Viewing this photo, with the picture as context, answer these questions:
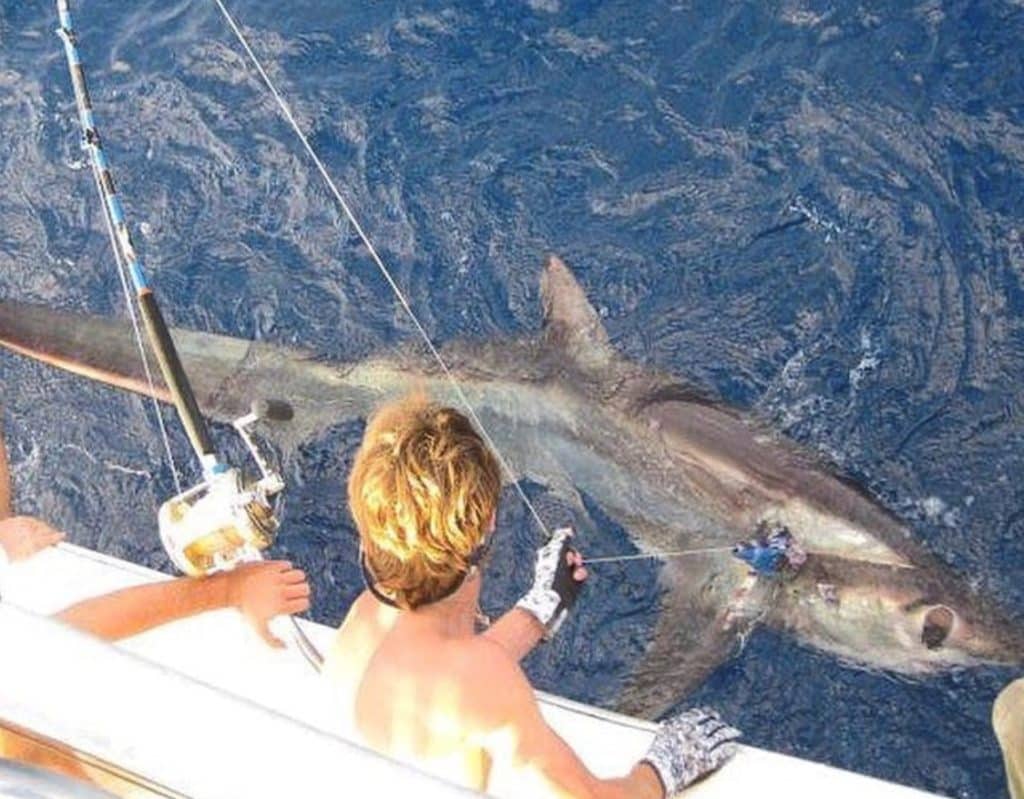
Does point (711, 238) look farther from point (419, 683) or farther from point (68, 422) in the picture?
point (419, 683)

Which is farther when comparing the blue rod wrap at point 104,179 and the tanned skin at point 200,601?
the blue rod wrap at point 104,179

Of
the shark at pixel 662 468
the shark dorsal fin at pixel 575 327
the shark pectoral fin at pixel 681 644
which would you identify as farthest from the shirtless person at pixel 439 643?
the shark dorsal fin at pixel 575 327

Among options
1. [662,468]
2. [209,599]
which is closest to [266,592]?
[209,599]

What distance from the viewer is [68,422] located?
4828 millimetres

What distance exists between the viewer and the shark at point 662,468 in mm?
3756

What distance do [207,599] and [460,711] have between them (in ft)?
2.40

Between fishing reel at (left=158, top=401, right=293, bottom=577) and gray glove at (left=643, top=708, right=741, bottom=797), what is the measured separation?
0.83 meters

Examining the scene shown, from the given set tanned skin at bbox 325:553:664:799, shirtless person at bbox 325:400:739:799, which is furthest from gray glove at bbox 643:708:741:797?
tanned skin at bbox 325:553:664:799

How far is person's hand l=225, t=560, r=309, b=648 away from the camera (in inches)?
105

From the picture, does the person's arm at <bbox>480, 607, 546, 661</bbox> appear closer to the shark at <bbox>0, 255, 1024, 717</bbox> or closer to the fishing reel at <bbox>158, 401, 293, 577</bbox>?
the fishing reel at <bbox>158, 401, 293, 577</bbox>

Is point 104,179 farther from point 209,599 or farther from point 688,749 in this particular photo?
point 688,749

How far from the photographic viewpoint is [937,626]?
3.64m

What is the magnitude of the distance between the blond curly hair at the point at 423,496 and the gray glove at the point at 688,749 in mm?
571

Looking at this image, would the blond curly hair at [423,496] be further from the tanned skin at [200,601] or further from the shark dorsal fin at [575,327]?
the shark dorsal fin at [575,327]
